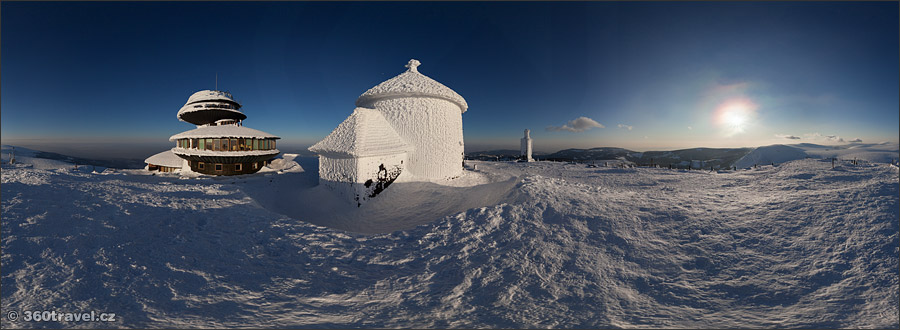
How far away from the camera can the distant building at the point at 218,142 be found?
64.7ft

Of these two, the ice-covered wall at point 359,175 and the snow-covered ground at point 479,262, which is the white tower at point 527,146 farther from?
the snow-covered ground at point 479,262

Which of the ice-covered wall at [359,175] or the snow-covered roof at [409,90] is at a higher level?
the snow-covered roof at [409,90]

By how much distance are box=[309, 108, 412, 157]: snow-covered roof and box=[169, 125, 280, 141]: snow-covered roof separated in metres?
9.86

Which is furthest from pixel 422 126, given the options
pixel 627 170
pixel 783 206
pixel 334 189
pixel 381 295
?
pixel 627 170

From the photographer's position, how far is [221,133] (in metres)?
19.9

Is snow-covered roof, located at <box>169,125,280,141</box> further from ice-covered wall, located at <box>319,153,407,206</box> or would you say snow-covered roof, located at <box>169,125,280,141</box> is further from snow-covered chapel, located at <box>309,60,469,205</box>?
ice-covered wall, located at <box>319,153,407,206</box>

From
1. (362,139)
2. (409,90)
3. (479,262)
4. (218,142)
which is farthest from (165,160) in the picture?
(479,262)

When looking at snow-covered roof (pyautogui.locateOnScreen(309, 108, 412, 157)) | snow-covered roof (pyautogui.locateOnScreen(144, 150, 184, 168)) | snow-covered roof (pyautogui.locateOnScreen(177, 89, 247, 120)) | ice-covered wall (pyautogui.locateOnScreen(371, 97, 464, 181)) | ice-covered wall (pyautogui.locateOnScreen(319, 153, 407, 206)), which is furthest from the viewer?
snow-covered roof (pyautogui.locateOnScreen(144, 150, 184, 168))

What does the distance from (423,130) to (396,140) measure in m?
1.80

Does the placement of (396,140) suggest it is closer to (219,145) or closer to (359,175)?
(359,175)

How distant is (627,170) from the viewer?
881 inches

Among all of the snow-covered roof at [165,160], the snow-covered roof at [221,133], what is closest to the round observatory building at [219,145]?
the snow-covered roof at [221,133]

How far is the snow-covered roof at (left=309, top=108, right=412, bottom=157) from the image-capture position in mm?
13023

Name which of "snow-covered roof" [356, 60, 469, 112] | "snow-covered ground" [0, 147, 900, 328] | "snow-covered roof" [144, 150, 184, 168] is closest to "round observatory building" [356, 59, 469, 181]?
"snow-covered roof" [356, 60, 469, 112]
